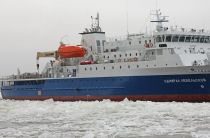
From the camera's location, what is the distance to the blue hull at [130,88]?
88.7ft

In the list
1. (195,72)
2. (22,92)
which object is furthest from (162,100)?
(22,92)

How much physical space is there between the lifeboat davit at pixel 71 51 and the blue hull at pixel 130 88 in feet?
6.48

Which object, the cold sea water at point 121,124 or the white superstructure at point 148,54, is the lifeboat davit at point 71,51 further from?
the cold sea water at point 121,124

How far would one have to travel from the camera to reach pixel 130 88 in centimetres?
2922

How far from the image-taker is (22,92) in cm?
3928

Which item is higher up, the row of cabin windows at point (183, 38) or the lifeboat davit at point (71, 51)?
the row of cabin windows at point (183, 38)

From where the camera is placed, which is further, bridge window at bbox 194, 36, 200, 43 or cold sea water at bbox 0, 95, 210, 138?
bridge window at bbox 194, 36, 200, 43

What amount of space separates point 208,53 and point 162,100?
515cm

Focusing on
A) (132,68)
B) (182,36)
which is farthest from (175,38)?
(132,68)

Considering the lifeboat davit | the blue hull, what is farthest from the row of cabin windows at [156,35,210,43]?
the lifeboat davit

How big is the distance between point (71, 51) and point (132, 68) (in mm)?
6831

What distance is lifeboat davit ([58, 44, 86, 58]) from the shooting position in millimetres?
34219

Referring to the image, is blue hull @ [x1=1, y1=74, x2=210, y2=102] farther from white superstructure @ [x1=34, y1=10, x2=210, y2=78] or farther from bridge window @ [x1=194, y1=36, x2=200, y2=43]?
bridge window @ [x1=194, y1=36, x2=200, y2=43]

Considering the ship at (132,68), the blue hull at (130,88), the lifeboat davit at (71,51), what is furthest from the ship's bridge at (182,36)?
the lifeboat davit at (71,51)
